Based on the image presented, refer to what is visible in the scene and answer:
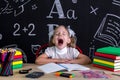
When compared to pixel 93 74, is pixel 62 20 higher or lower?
higher

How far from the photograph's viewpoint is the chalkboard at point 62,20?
2.69 meters

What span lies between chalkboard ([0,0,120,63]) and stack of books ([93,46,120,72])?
2.42 feet

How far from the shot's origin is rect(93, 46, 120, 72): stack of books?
73.7 inches

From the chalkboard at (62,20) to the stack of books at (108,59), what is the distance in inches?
29.0

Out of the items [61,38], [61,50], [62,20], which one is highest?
[62,20]

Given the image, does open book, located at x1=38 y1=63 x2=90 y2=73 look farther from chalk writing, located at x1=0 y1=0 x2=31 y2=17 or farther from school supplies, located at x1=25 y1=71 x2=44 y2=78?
chalk writing, located at x1=0 y1=0 x2=31 y2=17

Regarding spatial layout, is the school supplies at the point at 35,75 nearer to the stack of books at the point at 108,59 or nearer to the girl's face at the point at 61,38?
the stack of books at the point at 108,59

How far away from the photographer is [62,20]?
272 cm

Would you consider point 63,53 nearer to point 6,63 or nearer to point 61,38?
point 61,38

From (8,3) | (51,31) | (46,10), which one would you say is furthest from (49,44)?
(8,3)

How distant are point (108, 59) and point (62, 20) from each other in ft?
3.15

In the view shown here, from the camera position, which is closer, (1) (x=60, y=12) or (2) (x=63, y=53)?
(2) (x=63, y=53)

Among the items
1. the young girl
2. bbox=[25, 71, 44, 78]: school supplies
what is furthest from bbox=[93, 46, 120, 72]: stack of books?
bbox=[25, 71, 44, 78]: school supplies

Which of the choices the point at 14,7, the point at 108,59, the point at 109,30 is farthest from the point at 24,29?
the point at 108,59
